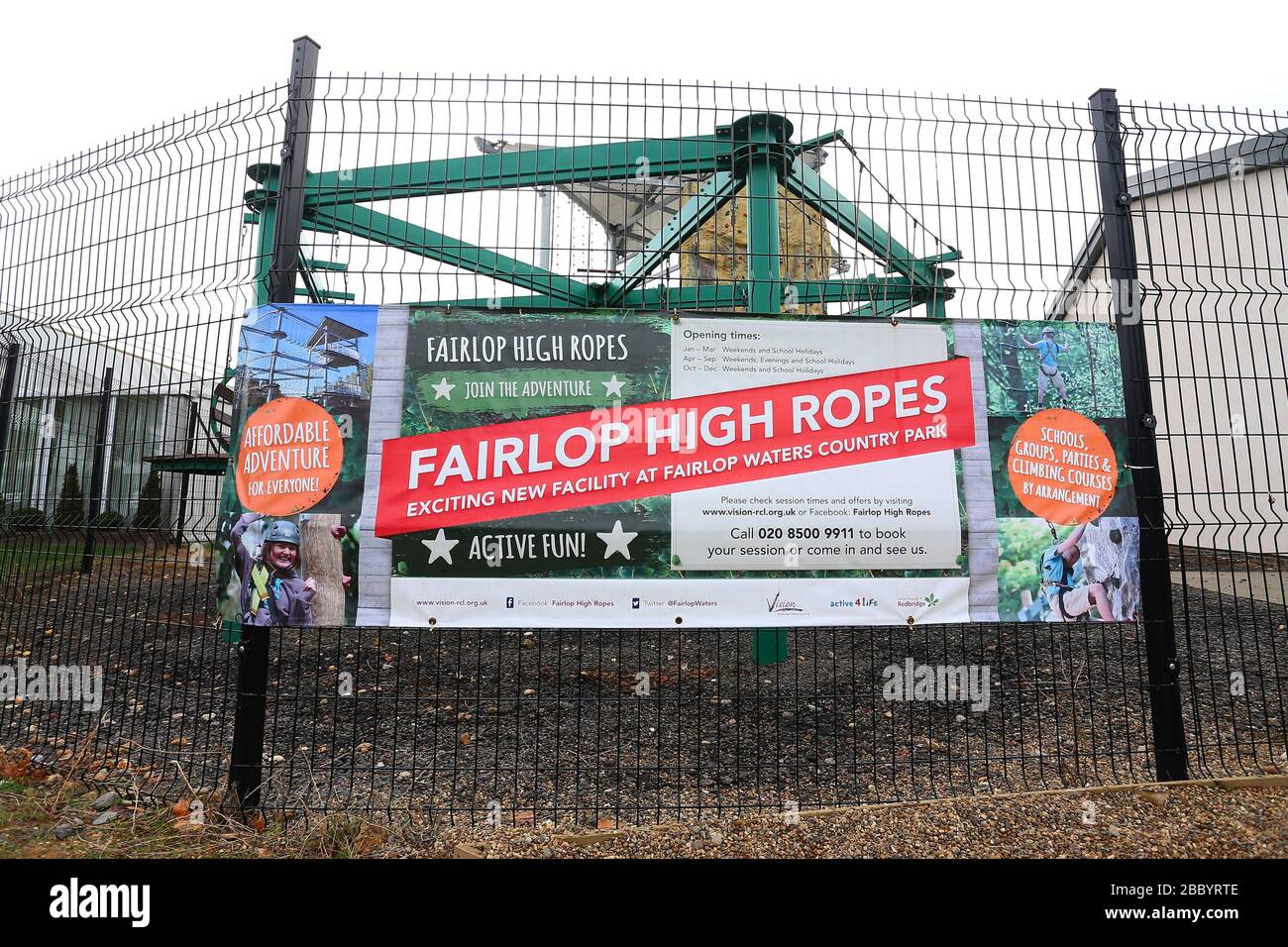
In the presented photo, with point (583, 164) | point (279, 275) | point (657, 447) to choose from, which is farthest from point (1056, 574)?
point (279, 275)

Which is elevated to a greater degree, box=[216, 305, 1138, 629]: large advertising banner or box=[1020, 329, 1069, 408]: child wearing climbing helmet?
box=[1020, 329, 1069, 408]: child wearing climbing helmet

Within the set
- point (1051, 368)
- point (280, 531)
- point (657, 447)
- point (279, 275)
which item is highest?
point (279, 275)

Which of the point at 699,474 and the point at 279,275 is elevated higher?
the point at 279,275

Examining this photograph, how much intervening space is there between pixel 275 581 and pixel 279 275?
1.61m

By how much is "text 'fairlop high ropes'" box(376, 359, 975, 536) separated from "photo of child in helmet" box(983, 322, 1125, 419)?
0.32 m

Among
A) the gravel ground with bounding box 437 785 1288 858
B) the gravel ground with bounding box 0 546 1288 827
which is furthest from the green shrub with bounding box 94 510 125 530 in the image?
the gravel ground with bounding box 437 785 1288 858

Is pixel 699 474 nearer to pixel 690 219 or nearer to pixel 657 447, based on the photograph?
pixel 657 447

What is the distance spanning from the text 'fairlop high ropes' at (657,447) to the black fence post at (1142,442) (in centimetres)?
102

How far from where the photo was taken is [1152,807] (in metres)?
3.69

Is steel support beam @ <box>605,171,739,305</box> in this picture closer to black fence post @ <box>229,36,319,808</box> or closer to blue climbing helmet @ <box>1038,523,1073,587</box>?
black fence post @ <box>229,36,319,808</box>

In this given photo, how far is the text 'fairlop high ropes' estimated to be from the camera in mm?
3693

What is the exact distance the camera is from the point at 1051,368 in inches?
157
